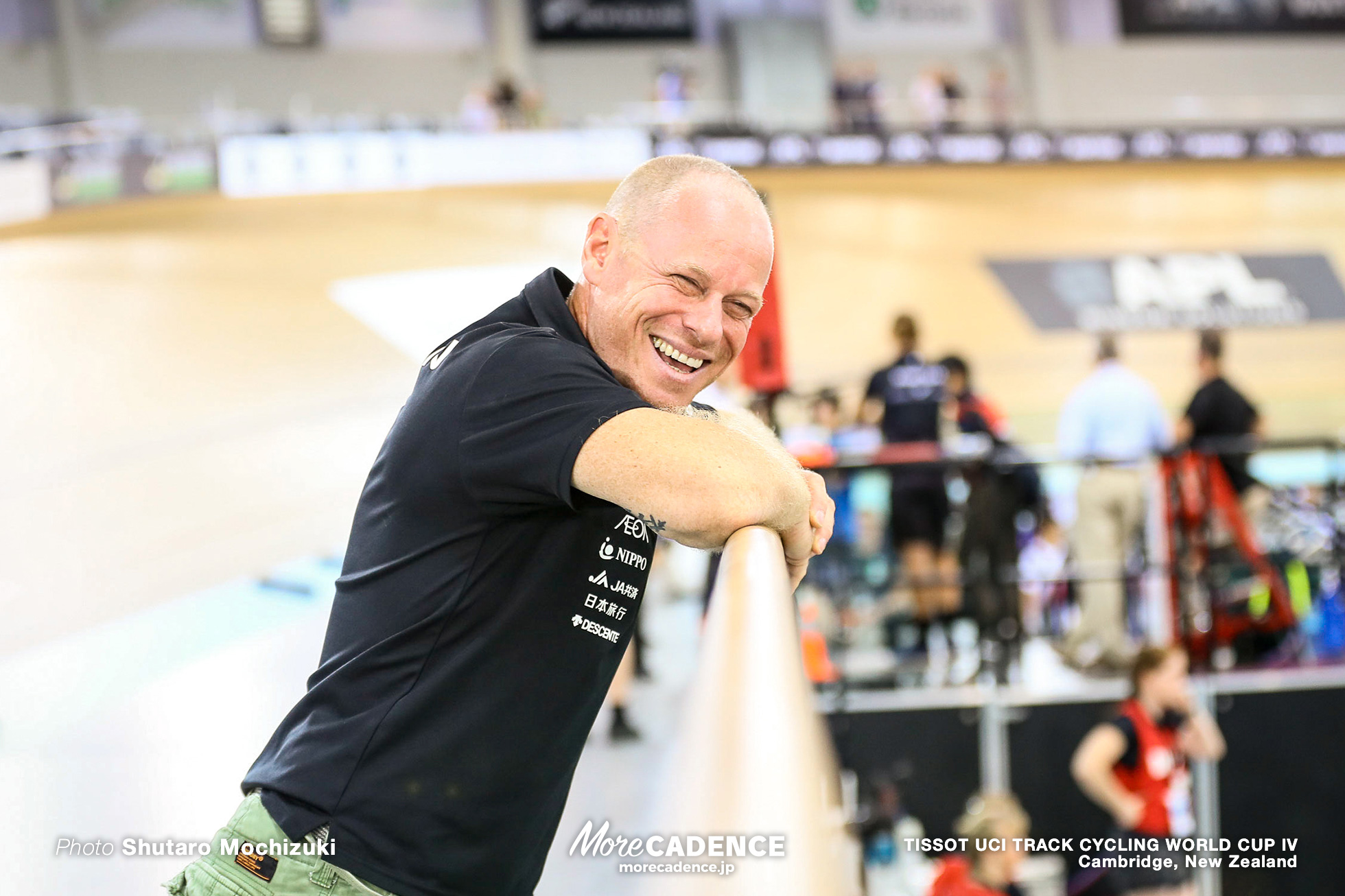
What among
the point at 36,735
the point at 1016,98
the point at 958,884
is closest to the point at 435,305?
the point at 36,735

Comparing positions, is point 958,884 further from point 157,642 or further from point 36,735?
point 157,642

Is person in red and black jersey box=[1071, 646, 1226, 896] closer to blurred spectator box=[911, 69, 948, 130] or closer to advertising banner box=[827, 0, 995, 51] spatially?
blurred spectator box=[911, 69, 948, 130]

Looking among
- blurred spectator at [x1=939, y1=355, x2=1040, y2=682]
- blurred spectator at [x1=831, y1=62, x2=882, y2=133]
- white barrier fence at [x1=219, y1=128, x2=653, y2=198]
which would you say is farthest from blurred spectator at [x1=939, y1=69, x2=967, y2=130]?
blurred spectator at [x1=939, y1=355, x2=1040, y2=682]

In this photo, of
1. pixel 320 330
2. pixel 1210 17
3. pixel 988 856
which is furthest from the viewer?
pixel 1210 17

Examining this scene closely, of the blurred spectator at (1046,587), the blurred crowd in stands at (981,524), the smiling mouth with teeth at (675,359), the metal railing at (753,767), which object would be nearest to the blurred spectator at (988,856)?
the blurred crowd in stands at (981,524)

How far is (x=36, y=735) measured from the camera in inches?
179

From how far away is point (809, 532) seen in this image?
1359mm

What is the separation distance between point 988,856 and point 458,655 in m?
3.17

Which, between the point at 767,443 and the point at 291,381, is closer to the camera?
the point at 767,443

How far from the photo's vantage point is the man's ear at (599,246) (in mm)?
1603

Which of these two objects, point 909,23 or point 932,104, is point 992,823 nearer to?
point 932,104

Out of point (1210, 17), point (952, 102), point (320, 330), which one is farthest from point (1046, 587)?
point (1210, 17)

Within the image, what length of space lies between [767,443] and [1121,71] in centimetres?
1916

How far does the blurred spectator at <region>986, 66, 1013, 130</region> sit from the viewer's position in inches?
581
